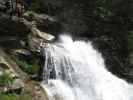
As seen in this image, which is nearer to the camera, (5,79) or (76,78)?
(5,79)

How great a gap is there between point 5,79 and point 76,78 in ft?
12.4

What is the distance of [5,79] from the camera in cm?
1146

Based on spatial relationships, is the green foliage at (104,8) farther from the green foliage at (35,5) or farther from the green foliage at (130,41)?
the green foliage at (35,5)

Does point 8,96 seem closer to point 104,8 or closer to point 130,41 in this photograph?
point 130,41

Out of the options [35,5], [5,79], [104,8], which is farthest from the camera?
[104,8]

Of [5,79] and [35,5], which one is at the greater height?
[35,5]

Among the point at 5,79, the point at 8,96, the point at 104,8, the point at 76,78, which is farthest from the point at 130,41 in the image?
the point at 8,96

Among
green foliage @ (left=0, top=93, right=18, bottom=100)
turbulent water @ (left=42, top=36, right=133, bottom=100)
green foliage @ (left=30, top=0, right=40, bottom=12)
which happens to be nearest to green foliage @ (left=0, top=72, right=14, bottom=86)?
green foliage @ (left=0, top=93, right=18, bottom=100)

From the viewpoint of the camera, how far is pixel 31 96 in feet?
38.4

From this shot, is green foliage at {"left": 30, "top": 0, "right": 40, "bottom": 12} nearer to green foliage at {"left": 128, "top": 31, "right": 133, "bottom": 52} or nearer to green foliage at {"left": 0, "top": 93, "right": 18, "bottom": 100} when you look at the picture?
green foliage at {"left": 128, "top": 31, "right": 133, "bottom": 52}

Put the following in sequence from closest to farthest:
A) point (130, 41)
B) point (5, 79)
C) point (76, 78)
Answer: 1. point (5, 79)
2. point (76, 78)
3. point (130, 41)

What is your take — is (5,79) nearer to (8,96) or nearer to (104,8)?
(8,96)

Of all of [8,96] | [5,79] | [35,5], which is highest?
[35,5]

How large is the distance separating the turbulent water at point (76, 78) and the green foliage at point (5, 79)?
5.66 feet
